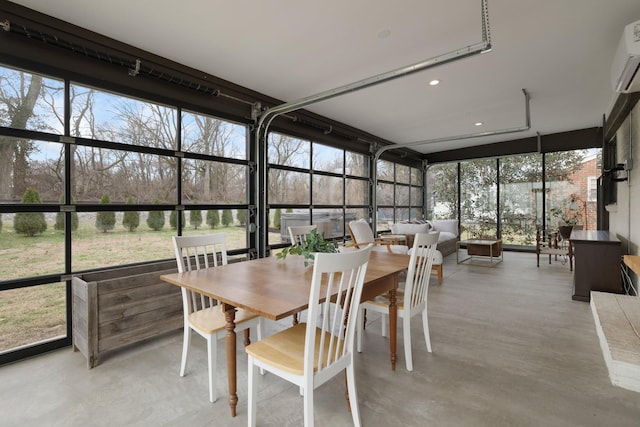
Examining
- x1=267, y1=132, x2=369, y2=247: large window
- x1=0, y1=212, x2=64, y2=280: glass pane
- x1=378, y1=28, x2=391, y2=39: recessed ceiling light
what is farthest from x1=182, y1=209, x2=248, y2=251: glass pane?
x1=378, y1=28, x2=391, y2=39: recessed ceiling light

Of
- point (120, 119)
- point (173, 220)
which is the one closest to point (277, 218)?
point (173, 220)

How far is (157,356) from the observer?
8.00ft

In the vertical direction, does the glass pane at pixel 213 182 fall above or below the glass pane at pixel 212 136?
below

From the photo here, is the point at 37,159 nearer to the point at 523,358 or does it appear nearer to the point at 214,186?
the point at 214,186

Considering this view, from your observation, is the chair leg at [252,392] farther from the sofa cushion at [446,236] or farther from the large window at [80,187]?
the sofa cushion at [446,236]

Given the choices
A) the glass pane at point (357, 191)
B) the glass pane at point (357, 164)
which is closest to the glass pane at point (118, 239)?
the glass pane at point (357, 191)

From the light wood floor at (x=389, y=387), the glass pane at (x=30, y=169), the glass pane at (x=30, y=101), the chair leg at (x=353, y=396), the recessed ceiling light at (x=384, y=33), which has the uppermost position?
the recessed ceiling light at (x=384, y=33)

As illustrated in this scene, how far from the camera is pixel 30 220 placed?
2.48 m

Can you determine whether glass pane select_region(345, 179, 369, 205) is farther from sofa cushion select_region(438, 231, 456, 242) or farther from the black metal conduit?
the black metal conduit

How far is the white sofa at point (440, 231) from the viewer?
20.0 ft

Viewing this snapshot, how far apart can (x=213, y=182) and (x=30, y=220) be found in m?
1.70

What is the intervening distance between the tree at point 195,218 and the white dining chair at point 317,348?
2.25m

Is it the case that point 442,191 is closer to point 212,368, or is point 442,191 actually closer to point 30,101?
point 212,368

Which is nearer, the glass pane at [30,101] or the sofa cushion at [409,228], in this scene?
the glass pane at [30,101]
